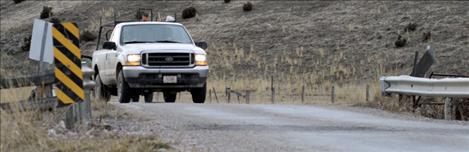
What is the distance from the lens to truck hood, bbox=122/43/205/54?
675 inches

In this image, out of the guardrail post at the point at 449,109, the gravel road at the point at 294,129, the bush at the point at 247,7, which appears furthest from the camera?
the bush at the point at 247,7

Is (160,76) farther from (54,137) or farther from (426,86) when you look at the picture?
(54,137)

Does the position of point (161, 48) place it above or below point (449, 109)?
above

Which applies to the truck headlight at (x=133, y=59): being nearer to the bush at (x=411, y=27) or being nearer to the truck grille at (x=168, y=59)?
the truck grille at (x=168, y=59)

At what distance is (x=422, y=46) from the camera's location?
1454 inches

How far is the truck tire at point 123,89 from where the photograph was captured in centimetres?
1745

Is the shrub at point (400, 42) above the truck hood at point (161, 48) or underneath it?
underneath

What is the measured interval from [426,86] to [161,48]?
16.2 feet

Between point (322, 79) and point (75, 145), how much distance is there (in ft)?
87.1

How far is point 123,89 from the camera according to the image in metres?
17.6

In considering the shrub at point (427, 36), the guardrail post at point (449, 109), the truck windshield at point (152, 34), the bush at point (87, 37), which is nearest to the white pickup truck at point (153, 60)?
the truck windshield at point (152, 34)

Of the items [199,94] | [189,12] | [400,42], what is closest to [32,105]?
[199,94]

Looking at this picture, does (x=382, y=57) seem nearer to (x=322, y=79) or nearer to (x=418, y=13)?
(x=322, y=79)

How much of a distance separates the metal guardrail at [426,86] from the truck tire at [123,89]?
4.98 m
